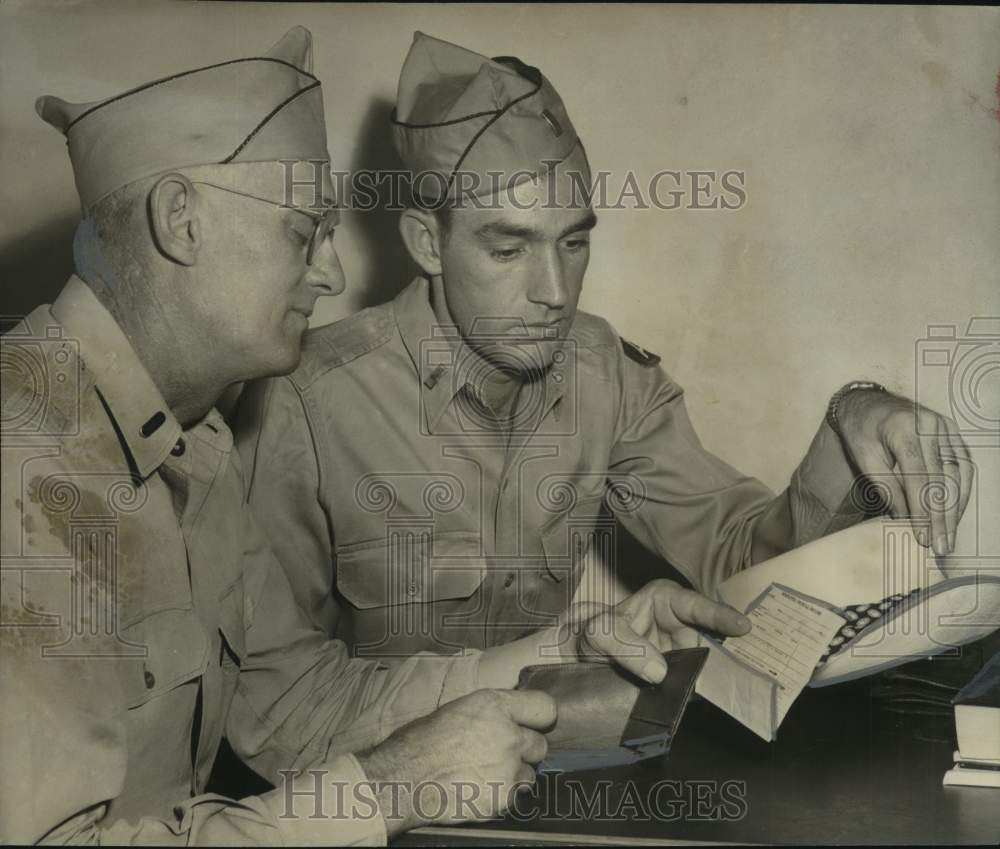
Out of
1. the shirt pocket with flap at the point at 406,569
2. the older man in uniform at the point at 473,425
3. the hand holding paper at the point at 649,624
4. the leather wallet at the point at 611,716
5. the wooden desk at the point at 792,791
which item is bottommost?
the wooden desk at the point at 792,791

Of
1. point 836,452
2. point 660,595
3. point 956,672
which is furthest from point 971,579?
point 660,595

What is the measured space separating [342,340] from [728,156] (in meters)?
0.67

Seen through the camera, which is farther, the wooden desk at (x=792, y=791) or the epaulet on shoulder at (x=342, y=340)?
the epaulet on shoulder at (x=342, y=340)

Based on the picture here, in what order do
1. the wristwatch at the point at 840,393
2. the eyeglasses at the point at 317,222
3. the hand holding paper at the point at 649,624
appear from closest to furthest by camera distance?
1. the eyeglasses at the point at 317,222
2. the hand holding paper at the point at 649,624
3. the wristwatch at the point at 840,393

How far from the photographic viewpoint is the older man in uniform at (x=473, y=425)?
2.01 meters

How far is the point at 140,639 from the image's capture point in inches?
68.8

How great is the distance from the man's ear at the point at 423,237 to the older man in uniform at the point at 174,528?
0.18m

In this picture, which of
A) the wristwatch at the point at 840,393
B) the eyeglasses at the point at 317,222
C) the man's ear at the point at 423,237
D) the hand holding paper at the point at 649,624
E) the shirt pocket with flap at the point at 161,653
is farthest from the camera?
the wristwatch at the point at 840,393

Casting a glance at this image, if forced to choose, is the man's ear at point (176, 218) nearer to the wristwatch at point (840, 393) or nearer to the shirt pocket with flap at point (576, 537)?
the shirt pocket with flap at point (576, 537)

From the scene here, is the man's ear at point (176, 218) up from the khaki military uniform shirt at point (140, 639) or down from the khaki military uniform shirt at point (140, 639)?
up

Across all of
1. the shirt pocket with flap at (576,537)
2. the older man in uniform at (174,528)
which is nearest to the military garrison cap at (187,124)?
the older man in uniform at (174,528)

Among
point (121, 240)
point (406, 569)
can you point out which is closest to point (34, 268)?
point (121, 240)

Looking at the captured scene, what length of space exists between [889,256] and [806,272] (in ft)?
0.44

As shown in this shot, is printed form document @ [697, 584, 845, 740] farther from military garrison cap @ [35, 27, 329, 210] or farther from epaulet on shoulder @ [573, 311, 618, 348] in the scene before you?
military garrison cap @ [35, 27, 329, 210]
